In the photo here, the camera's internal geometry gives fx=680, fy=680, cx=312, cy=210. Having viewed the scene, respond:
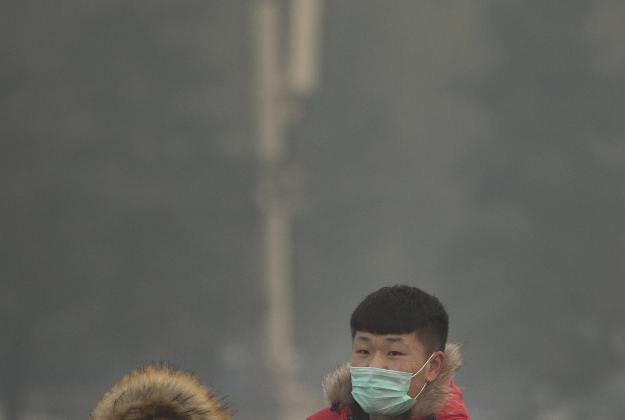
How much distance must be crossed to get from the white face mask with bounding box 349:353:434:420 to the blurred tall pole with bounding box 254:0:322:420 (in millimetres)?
2703

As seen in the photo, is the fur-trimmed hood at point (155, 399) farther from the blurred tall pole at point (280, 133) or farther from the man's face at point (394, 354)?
the blurred tall pole at point (280, 133)

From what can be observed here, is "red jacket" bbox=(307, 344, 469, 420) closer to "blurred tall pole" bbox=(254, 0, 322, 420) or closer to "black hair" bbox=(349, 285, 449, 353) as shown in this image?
"black hair" bbox=(349, 285, 449, 353)

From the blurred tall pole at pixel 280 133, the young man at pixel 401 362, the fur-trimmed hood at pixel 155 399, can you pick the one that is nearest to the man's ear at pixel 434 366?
the young man at pixel 401 362

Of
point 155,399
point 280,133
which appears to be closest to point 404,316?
point 155,399

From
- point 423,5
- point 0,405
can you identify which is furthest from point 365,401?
point 423,5

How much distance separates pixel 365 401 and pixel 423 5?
352cm

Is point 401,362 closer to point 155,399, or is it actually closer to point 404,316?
point 404,316

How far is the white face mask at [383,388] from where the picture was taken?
1.43m

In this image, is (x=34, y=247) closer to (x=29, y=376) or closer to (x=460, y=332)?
(x=29, y=376)

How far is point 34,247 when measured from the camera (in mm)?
4105

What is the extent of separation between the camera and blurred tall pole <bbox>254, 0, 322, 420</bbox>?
417 centimetres

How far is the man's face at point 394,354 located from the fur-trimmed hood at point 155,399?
337mm

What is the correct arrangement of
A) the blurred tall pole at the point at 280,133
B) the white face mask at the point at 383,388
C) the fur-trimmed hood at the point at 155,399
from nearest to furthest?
the fur-trimmed hood at the point at 155,399
the white face mask at the point at 383,388
the blurred tall pole at the point at 280,133

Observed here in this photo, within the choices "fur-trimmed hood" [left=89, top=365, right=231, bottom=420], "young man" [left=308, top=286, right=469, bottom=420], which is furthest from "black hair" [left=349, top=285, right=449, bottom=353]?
"fur-trimmed hood" [left=89, top=365, right=231, bottom=420]
